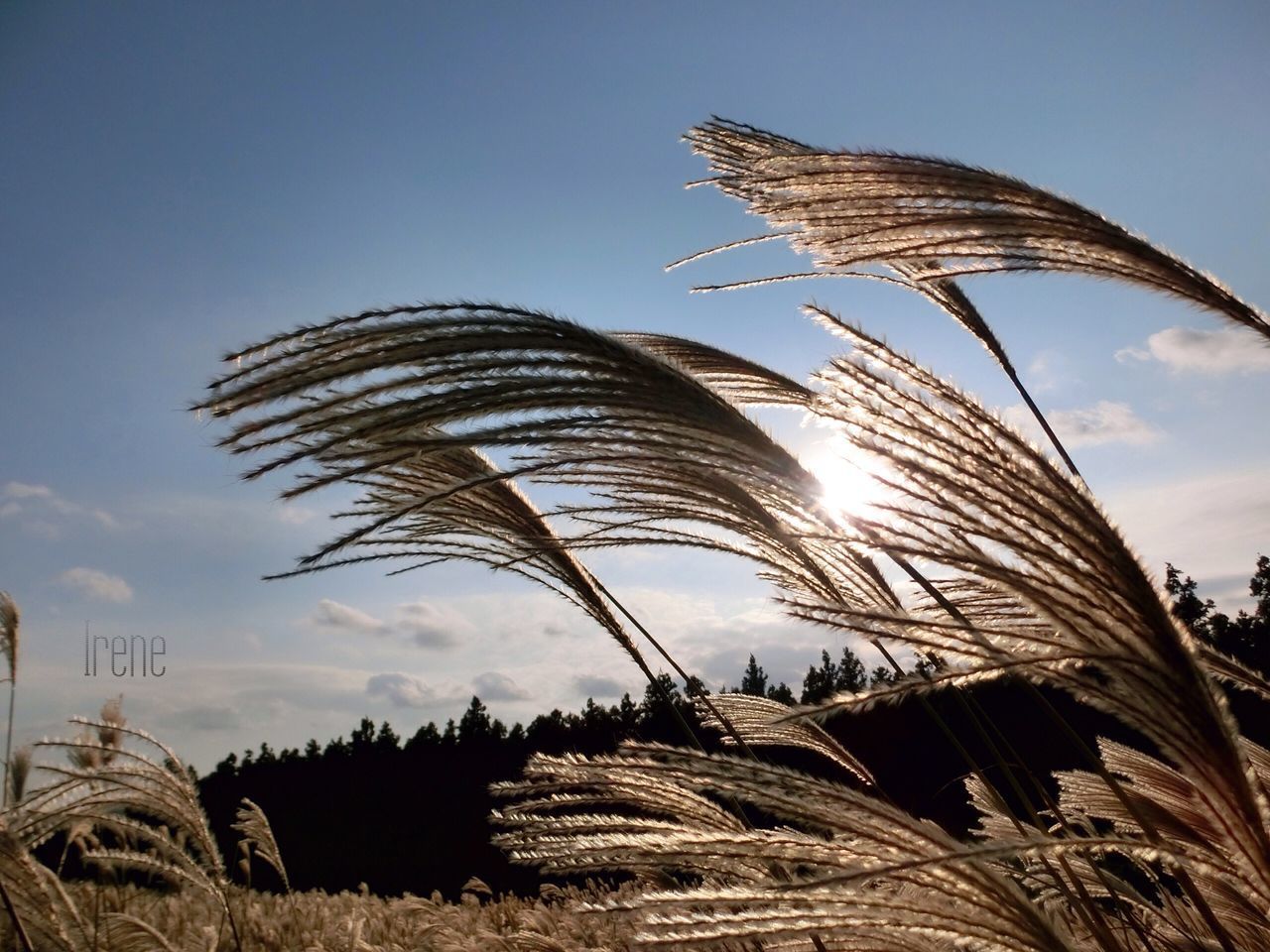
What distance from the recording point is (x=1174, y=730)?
0.98 m

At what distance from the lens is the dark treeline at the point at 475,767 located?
7.48 meters

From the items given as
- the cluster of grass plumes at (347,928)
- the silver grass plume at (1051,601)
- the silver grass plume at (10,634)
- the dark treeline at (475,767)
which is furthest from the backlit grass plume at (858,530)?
the dark treeline at (475,767)

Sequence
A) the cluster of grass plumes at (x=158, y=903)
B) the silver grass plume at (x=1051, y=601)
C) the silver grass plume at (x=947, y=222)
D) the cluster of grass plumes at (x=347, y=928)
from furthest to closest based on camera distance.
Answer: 1. the cluster of grass plumes at (x=347, y=928)
2. the cluster of grass plumes at (x=158, y=903)
3. the silver grass plume at (x=947, y=222)
4. the silver grass plume at (x=1051, y=601)

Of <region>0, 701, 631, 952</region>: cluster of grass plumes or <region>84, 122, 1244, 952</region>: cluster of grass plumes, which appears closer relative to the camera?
<region>84, 122, 1244, 952</region>: cluster of grass plumes

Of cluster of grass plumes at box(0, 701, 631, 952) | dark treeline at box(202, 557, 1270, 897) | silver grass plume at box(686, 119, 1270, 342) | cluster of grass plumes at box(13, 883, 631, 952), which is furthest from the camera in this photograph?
dark treeline at box(202, 557, 1270, 897)

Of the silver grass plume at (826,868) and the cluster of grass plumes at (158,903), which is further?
the cluster of grass plumes at (158,903)

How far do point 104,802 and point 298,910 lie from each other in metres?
3.31

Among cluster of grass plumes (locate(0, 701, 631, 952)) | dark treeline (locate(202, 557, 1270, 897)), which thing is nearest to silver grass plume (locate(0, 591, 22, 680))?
cluster of grass plumes (locate(0, 701, 631, 952))

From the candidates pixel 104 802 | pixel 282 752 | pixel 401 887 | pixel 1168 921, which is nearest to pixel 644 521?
pixel 1168 921

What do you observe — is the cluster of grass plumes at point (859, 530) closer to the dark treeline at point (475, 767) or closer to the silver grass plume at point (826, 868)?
the silver grass plume at point (826, 868)

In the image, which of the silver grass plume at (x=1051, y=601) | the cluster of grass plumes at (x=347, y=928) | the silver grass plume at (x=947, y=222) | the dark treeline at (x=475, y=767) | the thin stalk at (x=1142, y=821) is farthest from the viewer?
the dark treeline at (x=475, y=767)

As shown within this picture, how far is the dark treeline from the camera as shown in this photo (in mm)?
7477

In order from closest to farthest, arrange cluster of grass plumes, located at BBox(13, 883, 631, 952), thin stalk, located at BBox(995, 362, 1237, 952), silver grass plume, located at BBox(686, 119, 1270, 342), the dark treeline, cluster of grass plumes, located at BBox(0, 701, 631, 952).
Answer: thin stalk, located at BBox(995, 362, 1237, 952), silver grass plume, located at BBox(686, 119, 1270, 342), cluster of grass plumes, located at BBox(0, 701, 631, 952), cluster of grass plumes, located at BBox(13, 883, 631, 952), the dark treeline

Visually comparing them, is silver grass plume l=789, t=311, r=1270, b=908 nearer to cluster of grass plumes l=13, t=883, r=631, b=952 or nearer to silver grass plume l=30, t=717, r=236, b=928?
cluster of grass plumes l=13, t=883, r=631, b=952
